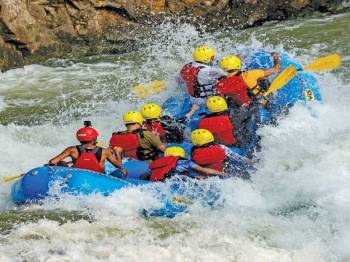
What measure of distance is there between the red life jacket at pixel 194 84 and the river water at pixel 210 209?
2.44 feet

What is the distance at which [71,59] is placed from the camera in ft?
48.1

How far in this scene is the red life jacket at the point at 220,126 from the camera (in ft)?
23.3

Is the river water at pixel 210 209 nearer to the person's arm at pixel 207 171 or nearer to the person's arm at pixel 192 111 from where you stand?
the person's arm at pixel 207 171

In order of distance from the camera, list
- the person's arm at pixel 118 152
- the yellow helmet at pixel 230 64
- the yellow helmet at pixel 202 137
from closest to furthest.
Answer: the yellow helmet at pixel 202 137
the person's arm at pixel 118 152
the yellow helmet at pixel 230 64

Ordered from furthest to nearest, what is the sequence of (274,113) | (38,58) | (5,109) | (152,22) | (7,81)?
1. (152,22)
2. (38,58)
3. (7,81)
4. (5,109)
5. (274,113)

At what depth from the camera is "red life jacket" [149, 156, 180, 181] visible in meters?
6.45

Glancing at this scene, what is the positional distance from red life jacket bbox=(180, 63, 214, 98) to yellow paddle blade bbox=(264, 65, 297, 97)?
83cm

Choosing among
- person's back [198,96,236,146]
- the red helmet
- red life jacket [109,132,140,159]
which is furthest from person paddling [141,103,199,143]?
the red helmet

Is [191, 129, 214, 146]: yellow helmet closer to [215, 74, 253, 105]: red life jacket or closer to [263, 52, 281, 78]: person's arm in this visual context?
[215, 74, 253, 105]: red life jacket

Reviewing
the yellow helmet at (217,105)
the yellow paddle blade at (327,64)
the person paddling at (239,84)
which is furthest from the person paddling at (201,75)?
the yellow paddle blade at (327,64)

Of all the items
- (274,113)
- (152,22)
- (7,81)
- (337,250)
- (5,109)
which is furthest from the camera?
(152,22)

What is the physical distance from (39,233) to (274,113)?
373cm

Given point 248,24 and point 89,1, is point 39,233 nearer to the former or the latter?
point 89,1

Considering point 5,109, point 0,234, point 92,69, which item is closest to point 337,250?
point 0,234
